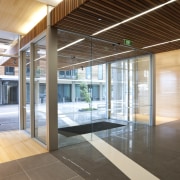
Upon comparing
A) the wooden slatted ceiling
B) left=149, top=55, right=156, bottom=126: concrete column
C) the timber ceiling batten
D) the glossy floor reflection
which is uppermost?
the timber ceiling batten

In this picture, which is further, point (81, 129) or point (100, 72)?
point (100, 72)

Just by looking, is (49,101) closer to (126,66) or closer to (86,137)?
(86,137)

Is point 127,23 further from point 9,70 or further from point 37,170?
point 9,70

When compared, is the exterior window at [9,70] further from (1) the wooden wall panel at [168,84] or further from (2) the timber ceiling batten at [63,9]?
(2) the timber ceiling batten at [63,9]

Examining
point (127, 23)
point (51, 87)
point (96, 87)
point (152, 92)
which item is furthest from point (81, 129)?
point (127, 23)

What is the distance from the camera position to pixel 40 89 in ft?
18.1

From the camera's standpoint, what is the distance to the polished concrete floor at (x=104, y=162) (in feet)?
10.8

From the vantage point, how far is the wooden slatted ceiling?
359 centimetres

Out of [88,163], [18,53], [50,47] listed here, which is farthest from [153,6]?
[18,53]

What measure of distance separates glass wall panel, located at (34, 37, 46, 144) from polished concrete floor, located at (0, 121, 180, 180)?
3.68 ft

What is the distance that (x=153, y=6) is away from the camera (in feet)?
12.0

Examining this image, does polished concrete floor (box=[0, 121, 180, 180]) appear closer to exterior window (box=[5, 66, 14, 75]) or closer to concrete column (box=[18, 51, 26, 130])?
concrete column (box=[18, 51, 26, 130])

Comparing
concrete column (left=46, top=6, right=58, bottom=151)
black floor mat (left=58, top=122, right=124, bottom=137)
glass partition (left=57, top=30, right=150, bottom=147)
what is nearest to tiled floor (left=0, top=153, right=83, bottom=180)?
concrete column (left=46, top=6, right=58, bottom=151)

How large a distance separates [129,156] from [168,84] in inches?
289
